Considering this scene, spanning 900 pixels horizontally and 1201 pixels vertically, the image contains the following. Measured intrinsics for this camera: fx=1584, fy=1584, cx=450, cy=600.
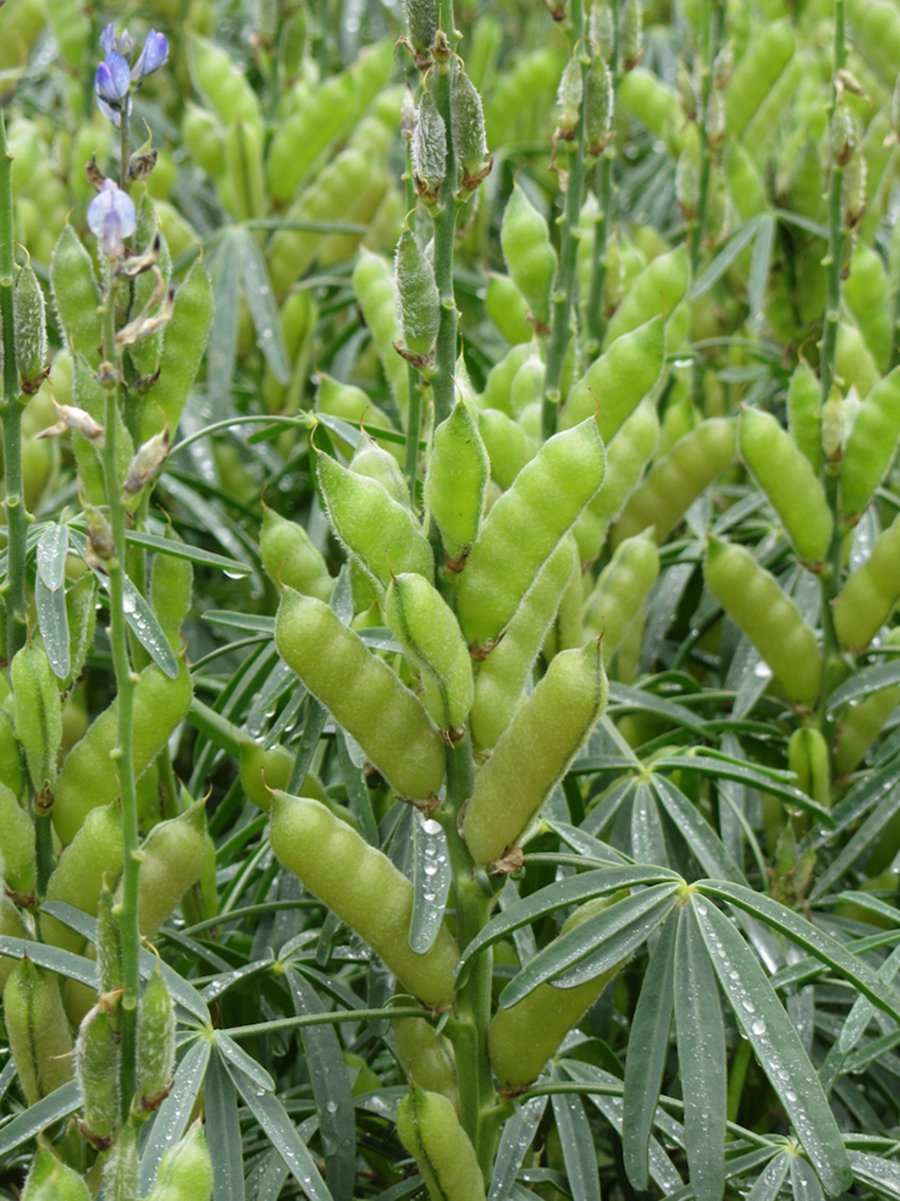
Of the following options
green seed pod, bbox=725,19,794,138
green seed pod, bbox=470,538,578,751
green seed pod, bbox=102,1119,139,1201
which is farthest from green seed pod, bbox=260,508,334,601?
green seed pod, bbox=725,19,794,138

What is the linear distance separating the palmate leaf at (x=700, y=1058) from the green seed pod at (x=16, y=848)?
44cm

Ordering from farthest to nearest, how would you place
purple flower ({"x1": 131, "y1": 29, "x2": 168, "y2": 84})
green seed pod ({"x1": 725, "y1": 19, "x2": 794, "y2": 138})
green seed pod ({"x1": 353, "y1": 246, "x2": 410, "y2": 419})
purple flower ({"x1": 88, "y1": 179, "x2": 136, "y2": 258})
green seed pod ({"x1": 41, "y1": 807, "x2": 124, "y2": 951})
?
green seed pod ({"x1": 725, "y1": 19, "x2": 794, "y2": 138}) → green seed pod ({"x1": 353, "y1": 246, "x2": 410, "y2": 419}) → green seed pod ({"x1": 41, "y1": 807, "x2": 124, "y2": 951}) → purple flower ({"x1": 131, "y1": 29, "x2": 168, "y2": 84}) → purple flower ({"x1": 88, "y1": 179, "x2": 136, "y2": 258})

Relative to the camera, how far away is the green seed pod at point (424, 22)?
1.01 meters

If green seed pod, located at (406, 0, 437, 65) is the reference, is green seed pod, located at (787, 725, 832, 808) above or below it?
below

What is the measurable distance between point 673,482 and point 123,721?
0.94 m

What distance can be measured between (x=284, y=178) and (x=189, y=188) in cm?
43

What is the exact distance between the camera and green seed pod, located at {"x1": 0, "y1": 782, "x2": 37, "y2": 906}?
41.4 inches

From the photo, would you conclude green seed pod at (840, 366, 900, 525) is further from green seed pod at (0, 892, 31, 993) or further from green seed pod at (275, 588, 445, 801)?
green seed pod at (0, 892, 31, 993)

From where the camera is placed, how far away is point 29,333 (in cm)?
104

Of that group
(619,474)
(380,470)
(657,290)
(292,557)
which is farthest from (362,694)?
(657,290)

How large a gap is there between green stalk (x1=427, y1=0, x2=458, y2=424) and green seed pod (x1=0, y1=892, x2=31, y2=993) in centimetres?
44

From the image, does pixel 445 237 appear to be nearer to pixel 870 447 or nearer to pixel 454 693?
pixel 454 693

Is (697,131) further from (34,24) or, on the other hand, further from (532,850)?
(34,24)

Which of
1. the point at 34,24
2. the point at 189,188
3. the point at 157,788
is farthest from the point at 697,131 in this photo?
the point at 34,24
